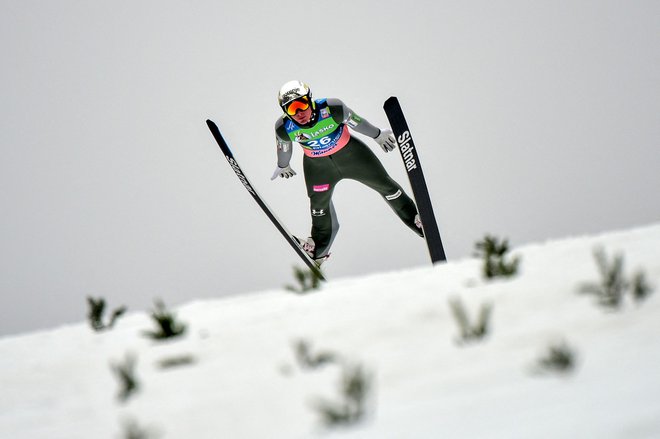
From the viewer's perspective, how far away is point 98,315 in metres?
5.45

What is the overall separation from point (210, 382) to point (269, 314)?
48.0 inches

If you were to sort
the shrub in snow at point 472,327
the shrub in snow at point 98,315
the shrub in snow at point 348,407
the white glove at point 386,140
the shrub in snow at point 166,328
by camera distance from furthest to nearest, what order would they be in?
the white glove at point 386,140 < the shrub in snow at point 98,315 < the shrub in snow at point 166,328 < the shrub in snow at point 472,327 < the shrub in snow at point 348,407

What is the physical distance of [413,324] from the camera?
3.22 m

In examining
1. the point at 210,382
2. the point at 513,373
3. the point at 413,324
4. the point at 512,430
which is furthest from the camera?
the point at 413,324

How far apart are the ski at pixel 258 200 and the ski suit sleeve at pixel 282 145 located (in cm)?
69

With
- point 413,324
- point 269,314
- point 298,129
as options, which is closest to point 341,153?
point 298,129

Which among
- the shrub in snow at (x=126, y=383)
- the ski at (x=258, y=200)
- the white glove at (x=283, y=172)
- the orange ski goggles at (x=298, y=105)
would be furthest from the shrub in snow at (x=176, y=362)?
the white glove at (x=283, y=172)

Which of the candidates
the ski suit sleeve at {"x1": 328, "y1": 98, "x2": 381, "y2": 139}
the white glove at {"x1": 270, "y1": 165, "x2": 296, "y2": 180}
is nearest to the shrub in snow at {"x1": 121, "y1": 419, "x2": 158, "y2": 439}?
the ski suit sleeve at {"x1": 328, "y1": 98, "x2": 381, "y2": 139}

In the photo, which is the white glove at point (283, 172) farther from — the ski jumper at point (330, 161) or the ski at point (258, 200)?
the ski at point (258, 200)

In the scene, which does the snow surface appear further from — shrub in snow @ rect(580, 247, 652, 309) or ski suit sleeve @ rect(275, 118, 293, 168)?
ski suit sleeve @ rect(275, 118, 293, 168)

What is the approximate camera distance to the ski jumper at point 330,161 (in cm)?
830

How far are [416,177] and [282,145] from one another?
6.93ft

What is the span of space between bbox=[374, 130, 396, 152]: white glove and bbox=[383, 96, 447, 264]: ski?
20 centimetres

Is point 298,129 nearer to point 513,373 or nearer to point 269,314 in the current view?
point 269,314
